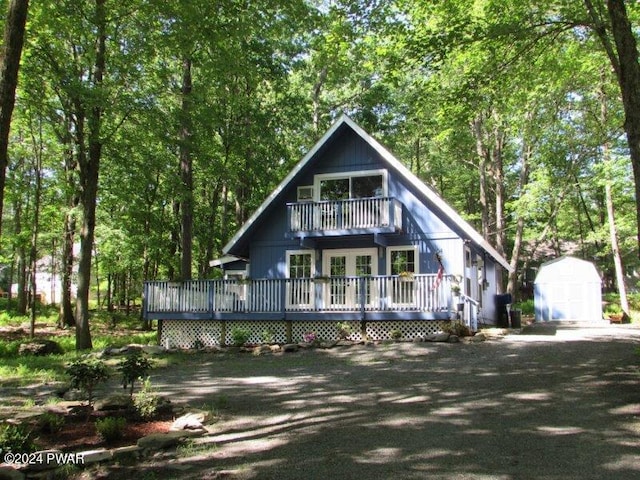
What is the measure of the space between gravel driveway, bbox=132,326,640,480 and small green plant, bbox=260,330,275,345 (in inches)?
181

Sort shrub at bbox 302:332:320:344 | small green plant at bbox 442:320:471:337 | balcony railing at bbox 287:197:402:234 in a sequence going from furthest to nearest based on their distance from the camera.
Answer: balcony railing at bbox 287:197:402:234
shrub at bbox 302:332:320:344
small green plant at bbox 442:320:471:337

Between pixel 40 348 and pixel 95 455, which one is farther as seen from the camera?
pixel 40 348

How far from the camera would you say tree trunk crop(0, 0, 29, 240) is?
6285 millimetres

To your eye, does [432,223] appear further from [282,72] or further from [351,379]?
[282,72]

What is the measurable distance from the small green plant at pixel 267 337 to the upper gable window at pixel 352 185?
5471 mm

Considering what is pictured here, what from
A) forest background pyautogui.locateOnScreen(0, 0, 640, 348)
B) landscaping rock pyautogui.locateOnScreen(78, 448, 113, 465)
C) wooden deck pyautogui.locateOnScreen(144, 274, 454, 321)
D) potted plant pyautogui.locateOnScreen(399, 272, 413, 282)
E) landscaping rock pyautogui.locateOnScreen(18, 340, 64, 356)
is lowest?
landscaping rock pyautogui.locateOnScreen(18, 340, 64, 356)

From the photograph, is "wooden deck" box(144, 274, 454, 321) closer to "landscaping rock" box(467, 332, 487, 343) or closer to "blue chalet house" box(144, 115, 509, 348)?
"blue chalet house" box(144, 115, 509, 348)

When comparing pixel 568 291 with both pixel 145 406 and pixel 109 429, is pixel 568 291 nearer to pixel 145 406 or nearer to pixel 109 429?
pixel 145 406

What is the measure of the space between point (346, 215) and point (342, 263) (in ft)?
7.19

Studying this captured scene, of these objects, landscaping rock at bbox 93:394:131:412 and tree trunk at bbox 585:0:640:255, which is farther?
tree trunk at bbox 585:0:640:255

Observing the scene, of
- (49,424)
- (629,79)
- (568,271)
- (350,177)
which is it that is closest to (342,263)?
(350,177)

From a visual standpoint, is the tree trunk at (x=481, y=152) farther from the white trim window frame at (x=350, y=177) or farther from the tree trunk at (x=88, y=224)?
the tree trunk at (x=88, y=224)

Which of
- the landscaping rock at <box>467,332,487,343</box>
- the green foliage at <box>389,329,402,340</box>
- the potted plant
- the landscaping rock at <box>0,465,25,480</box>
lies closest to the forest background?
the potted plant

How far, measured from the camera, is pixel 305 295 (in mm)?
17859
